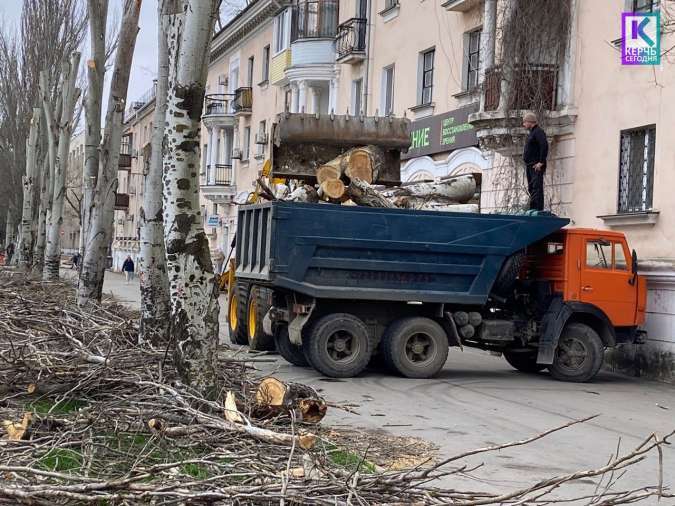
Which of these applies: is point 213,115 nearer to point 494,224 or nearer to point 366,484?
point 494,224

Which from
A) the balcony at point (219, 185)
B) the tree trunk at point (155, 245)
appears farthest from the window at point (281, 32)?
the tree trunk at point (155, 245)

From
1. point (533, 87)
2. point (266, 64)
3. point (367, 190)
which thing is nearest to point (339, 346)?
point (367, 190)

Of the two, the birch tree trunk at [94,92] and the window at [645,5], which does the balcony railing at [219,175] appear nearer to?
the birch tree trunk at [94,92]

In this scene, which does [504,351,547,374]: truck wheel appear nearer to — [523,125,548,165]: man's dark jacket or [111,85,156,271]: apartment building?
[523,125,548,165]: man's dark jacket

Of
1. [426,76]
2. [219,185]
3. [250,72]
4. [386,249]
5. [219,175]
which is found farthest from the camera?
[219,175]

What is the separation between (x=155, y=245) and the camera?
1375 centimetres

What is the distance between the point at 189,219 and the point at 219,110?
38.7 metres

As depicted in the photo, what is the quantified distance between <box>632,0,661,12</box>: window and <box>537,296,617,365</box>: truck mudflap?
17.8ft

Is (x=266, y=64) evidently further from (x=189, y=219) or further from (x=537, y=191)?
(x=189, y=219)

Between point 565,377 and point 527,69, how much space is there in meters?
7.48

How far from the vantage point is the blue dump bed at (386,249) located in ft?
45.1

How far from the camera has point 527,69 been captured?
65.1 feet

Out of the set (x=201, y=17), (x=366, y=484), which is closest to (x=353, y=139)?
(x=201, y=17)

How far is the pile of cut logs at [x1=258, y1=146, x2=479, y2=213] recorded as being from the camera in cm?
1467
